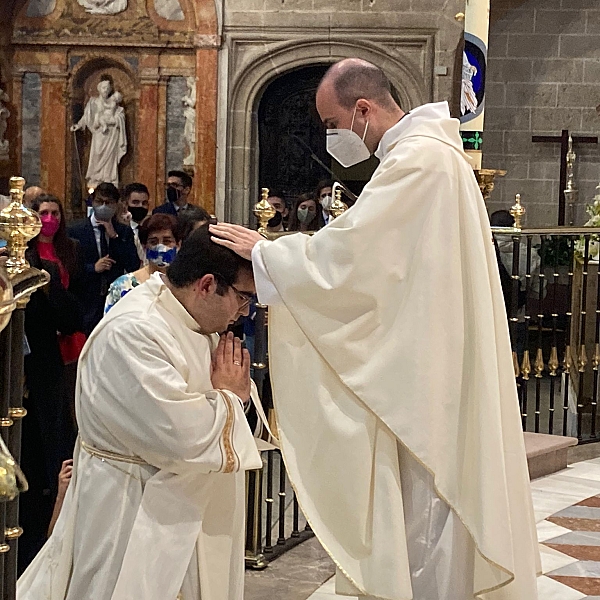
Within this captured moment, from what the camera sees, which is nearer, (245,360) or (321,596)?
(245,360)

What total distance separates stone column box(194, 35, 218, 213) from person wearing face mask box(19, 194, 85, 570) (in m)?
7.57

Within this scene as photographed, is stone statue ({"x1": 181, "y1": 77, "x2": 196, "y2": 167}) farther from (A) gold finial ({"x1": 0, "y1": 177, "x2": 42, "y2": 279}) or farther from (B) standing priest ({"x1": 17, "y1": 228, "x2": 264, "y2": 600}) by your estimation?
(A) gold finial ({"x1": 0, "y1": 177, "x2": 42, "y2": 279})

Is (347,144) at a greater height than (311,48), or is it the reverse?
(311,48)

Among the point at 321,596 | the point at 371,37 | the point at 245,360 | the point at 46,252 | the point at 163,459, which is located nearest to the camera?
the point at 163,459

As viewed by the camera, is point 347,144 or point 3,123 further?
point 3,123

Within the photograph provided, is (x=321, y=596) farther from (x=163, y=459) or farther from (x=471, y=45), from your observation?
(x=471, y=45)

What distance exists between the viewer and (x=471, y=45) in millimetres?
6883

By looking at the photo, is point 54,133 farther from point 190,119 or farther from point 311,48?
point 311,48

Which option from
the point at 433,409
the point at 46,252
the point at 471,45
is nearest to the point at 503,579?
the point at 433,409

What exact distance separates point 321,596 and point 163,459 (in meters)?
1.60

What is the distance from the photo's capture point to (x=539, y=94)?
43.4 ft

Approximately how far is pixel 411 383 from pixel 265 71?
10.4 metres

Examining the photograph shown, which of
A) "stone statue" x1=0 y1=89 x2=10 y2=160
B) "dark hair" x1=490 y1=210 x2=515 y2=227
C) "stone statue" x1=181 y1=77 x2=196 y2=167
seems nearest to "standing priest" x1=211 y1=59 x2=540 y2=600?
"dark hair" x1=490 y1=210 x2=515 y2=227

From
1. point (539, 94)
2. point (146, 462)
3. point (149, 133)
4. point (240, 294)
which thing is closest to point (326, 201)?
point (240, 294)
